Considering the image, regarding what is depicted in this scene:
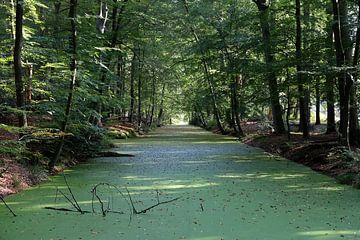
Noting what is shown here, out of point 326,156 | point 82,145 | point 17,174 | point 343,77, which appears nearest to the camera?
point 17,174

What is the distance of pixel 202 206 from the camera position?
554 cm

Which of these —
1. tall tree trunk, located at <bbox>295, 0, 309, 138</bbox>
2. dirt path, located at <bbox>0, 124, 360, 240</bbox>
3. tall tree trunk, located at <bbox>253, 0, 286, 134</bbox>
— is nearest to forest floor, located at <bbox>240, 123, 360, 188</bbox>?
dirt path, located at <bbox>0, 124, 360, 240</bbox>

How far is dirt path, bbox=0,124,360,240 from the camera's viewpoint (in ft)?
14.3

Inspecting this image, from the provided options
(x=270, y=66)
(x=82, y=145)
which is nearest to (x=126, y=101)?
(x=82, y=145)

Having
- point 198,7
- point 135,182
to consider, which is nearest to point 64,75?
point 135,182

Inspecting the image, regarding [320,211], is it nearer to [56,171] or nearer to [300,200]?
[300,200]

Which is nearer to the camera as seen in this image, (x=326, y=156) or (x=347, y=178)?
(x=347, y=178)

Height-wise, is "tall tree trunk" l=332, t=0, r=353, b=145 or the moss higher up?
"tall tree trunk" l=332, t=0, r=353, b=145

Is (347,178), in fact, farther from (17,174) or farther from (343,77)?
(17,174)

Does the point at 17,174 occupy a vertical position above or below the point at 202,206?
above

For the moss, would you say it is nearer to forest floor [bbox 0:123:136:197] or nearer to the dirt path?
the dirt path

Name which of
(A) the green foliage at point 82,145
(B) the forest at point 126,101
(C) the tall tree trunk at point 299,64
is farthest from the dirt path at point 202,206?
(C) the tall tree trunk at point 299,64

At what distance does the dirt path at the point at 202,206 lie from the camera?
4344mm

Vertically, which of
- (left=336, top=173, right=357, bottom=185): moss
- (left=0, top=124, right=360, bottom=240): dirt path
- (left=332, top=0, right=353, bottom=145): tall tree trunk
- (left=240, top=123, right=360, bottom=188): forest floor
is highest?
(left=332, top=0, right=353, bottom=145): tall tree trunk
